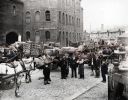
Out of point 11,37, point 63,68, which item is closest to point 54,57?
point 63,68

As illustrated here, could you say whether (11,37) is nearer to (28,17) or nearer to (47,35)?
(28,17)

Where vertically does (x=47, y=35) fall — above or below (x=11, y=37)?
above

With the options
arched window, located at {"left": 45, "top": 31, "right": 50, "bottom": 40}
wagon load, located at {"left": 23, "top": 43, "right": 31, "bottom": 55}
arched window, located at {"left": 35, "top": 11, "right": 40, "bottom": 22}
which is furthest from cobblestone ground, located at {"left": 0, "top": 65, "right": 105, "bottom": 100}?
arched window, located at {"left": 35, "top": 11, "right": 40, "bottom": 22}

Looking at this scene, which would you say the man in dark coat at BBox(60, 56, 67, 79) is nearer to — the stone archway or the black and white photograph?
the black and white photograph

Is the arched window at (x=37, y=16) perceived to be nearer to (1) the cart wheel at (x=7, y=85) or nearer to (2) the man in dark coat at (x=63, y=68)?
(2) the man in dark coat at (x=63, y=68)

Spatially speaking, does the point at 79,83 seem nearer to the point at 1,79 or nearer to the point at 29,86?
the point at 29,86

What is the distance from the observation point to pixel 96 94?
13148 mm

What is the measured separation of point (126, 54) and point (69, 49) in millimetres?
13852

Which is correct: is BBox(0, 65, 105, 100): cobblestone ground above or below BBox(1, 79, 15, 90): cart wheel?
below

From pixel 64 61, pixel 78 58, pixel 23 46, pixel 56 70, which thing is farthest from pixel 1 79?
pixel 23 46

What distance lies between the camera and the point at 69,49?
25.2m

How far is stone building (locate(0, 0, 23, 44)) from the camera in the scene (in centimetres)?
4160

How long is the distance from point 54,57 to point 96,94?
9487 millimetres

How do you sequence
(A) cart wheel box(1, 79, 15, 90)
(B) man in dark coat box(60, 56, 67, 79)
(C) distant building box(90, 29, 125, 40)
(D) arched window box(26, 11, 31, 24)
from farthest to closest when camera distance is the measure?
(C) distant building box(90, 29, 125, 40), (D) arched window box(26, 11, 31, 24), (B) man in dark coat box(60, 56, 67, 79), (A) cart wheel box(1, 79, 15, 90)
